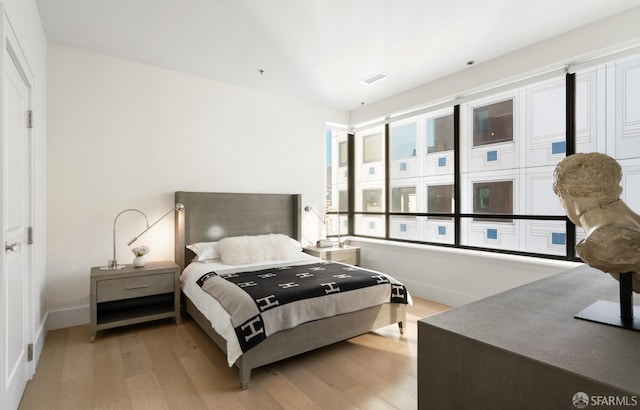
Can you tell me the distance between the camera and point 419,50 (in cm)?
313

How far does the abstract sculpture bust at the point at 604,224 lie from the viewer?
0.91m

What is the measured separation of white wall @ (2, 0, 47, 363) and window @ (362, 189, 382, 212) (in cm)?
390

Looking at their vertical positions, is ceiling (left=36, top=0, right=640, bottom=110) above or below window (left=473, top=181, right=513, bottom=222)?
above

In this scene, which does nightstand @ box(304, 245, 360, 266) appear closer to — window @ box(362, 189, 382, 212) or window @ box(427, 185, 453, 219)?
window @ box(362, 189, 382, 212)

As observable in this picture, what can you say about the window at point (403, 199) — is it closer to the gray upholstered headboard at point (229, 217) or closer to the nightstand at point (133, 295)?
the gray upholstered headboard at point (229, 217)

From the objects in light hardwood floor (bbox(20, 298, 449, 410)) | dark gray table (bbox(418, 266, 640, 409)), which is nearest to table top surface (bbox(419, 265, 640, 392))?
dark gray table (bbox(418, 266, 640, 409))

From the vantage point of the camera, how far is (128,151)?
335cm

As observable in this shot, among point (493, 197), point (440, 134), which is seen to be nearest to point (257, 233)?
point (440, 134)

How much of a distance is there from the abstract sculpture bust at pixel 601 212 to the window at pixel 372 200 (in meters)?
3.79

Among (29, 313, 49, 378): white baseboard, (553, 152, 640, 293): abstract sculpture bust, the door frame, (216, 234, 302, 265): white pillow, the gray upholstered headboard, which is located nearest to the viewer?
(553, 152, 640, 293): abstract sculpture bust

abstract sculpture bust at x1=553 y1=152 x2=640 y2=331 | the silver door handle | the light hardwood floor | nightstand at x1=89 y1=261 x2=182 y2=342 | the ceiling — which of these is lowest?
the light hardwood floor

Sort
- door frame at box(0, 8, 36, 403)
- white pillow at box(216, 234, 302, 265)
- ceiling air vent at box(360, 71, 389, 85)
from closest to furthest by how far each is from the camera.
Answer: door frame at box(0, 8, 36, 403)
white pillow at box(216, 234, 302, 265)
ceiling air vent at box(360, 71, 389, 85)

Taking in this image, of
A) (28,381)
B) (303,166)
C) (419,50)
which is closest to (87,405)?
(28,381)

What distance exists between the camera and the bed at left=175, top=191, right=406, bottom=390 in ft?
7.25
